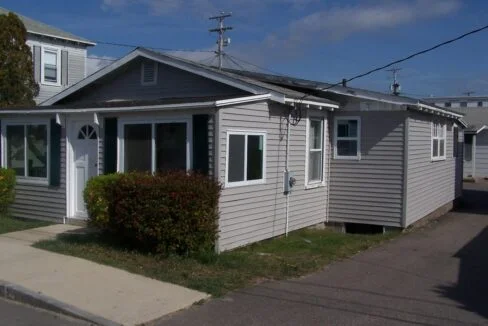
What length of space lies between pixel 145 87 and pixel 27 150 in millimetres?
2963

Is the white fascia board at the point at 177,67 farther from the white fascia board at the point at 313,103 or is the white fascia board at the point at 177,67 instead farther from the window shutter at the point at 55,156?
the window shutter at the point at 55,156

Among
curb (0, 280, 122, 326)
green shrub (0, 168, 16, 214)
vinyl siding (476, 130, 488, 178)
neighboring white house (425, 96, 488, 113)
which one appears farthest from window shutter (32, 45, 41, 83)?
neighboring white house (425, 96, 488, 113)

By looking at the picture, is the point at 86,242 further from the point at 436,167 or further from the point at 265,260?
the point at 436,167

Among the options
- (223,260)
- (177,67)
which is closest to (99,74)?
(177,67)

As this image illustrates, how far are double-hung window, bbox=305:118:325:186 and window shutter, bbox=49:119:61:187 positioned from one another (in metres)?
5.19

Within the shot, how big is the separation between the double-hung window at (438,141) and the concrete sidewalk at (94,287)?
9.95 m

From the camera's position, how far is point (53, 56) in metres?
26.5

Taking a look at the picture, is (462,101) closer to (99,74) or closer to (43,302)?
(99,74)

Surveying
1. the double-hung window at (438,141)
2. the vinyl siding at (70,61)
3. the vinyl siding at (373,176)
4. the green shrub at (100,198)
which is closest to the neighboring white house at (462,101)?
the vinyl siding at (70,61)

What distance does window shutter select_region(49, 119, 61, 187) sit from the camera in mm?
12750

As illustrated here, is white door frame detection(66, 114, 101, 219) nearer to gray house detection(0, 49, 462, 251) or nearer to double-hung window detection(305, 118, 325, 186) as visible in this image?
gray house detection(0, 49, 462, 251)

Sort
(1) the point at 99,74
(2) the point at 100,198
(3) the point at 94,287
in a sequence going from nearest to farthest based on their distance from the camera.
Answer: (3) the point at 94,287 < (2) the point at 100,198 < (1) the point at 99,74

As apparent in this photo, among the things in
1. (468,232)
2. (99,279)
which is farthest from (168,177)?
(468,232)

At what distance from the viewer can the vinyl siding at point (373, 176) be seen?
13.0 m
